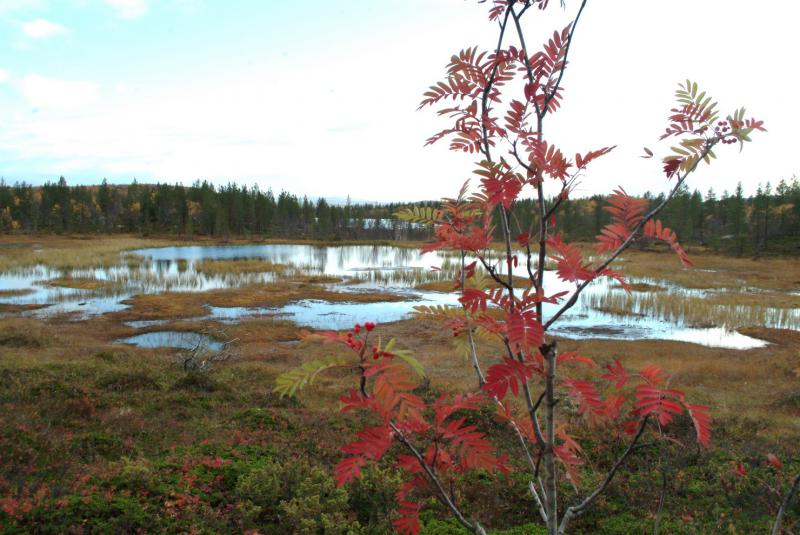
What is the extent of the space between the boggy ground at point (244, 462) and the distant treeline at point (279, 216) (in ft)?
235

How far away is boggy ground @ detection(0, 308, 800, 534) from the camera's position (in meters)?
5.01

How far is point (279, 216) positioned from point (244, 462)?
109360 millimetres

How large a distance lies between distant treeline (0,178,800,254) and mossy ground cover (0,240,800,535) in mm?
71533

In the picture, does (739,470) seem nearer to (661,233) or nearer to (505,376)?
(661,233)

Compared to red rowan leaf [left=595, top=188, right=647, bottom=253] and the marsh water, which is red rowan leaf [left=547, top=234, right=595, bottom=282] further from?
the marsh water

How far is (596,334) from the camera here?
2300 cm

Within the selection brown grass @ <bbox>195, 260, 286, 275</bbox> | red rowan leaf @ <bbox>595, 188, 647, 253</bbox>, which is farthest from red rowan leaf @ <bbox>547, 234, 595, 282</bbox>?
brown grass @ <bbox>195, 260, 286, 275</bbox>

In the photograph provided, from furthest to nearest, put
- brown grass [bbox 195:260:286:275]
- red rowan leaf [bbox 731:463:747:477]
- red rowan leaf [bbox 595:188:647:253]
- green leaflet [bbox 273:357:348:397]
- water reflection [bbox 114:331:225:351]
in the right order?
brown grass [bbox 195:260:286:275] → water reflection [bbox 114:331:225:351] → red rowan leaf [bbox 731:463:747:477] → red rowan leaf [bbox 595:188:647:253] → green leaflet [bbox 273:357:348:397]

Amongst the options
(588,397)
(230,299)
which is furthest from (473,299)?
(230,299)

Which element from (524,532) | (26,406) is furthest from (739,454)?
(26,406)

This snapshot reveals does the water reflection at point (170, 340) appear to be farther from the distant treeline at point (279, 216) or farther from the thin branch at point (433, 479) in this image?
the distant treeline at point (279, 216)

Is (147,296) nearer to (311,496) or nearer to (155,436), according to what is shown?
(155,436)

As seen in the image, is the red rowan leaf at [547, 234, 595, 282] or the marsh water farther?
the marsh water

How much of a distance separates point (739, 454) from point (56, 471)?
10174 millimetres
